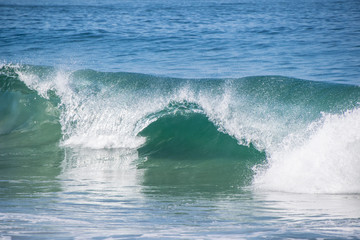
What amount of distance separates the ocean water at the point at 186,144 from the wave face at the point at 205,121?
0.03 m

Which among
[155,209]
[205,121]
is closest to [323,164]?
[155,209]

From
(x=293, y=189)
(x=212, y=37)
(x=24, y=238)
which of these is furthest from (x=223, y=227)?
(x=212, y=37)

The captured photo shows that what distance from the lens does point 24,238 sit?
140 inches

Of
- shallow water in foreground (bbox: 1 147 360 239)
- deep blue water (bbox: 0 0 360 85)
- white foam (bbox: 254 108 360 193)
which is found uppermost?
deep blue water (bbox: 0 0 360 85)

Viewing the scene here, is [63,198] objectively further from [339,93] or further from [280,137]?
[339,93]

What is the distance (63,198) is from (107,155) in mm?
3335

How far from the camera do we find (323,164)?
5.89 m

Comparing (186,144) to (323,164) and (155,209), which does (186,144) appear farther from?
(155,209)

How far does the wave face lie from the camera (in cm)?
607

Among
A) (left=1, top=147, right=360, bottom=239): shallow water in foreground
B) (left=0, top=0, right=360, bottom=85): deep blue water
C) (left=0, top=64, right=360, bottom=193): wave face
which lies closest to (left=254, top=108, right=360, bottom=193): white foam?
(left=0, top=64, right=360, bottom=193): wave face

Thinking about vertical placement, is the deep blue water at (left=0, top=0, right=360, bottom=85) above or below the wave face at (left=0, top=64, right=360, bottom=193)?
above

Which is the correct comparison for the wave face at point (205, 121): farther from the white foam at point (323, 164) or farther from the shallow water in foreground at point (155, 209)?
the shallow water in foreground at point (155, 209)

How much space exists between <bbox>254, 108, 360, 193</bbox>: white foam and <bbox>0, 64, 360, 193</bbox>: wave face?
0.01 meters

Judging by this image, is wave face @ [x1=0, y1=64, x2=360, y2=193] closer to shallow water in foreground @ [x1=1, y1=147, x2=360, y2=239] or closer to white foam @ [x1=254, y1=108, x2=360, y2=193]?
white foam @ [x1=254, y1=108, x2=360, y2=193]
